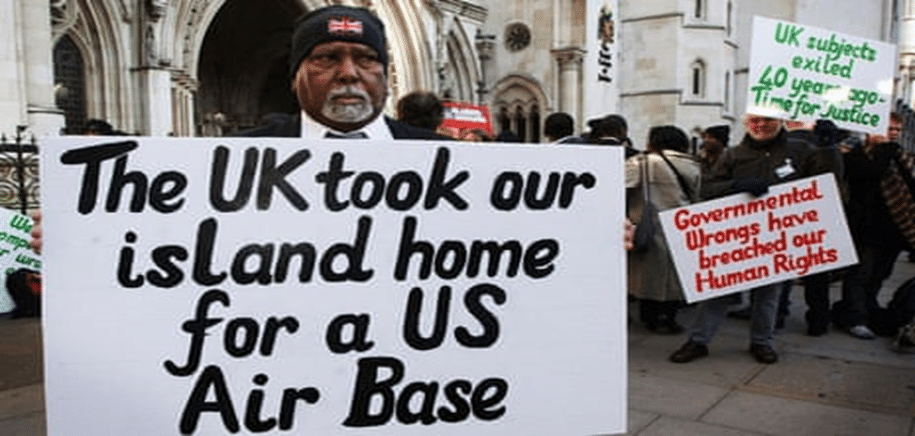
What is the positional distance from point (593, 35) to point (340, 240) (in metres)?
21.9

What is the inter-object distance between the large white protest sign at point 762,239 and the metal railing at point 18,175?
6573mm

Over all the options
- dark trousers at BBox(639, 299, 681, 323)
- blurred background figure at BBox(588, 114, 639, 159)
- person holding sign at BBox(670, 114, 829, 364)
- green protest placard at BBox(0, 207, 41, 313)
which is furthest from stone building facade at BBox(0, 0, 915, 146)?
person holding sign at BBox(670, 114, 829, 364)

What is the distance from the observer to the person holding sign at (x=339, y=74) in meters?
2.05

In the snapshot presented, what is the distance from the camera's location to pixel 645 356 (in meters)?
4.92

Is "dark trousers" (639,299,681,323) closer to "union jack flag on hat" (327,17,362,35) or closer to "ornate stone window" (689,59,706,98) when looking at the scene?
"union jack flag on hat" (327,17,362,35)

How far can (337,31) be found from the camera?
2.04 m

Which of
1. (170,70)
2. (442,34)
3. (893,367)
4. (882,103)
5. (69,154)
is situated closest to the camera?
(69,154)

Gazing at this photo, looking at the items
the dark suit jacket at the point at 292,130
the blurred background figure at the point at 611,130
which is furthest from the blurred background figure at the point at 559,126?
the dark suit jacket at the point at 292,130

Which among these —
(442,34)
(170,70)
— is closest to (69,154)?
(170,70)

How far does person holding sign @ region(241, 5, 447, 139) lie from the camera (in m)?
2.05

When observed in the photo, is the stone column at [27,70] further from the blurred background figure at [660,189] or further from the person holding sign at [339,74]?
the person holding sign at [339,74]

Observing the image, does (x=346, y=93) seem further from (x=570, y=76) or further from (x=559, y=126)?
(x=570, y=76)

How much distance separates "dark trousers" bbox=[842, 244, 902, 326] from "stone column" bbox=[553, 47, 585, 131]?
1666 centimetres

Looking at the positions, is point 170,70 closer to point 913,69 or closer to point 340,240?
point 340,240
